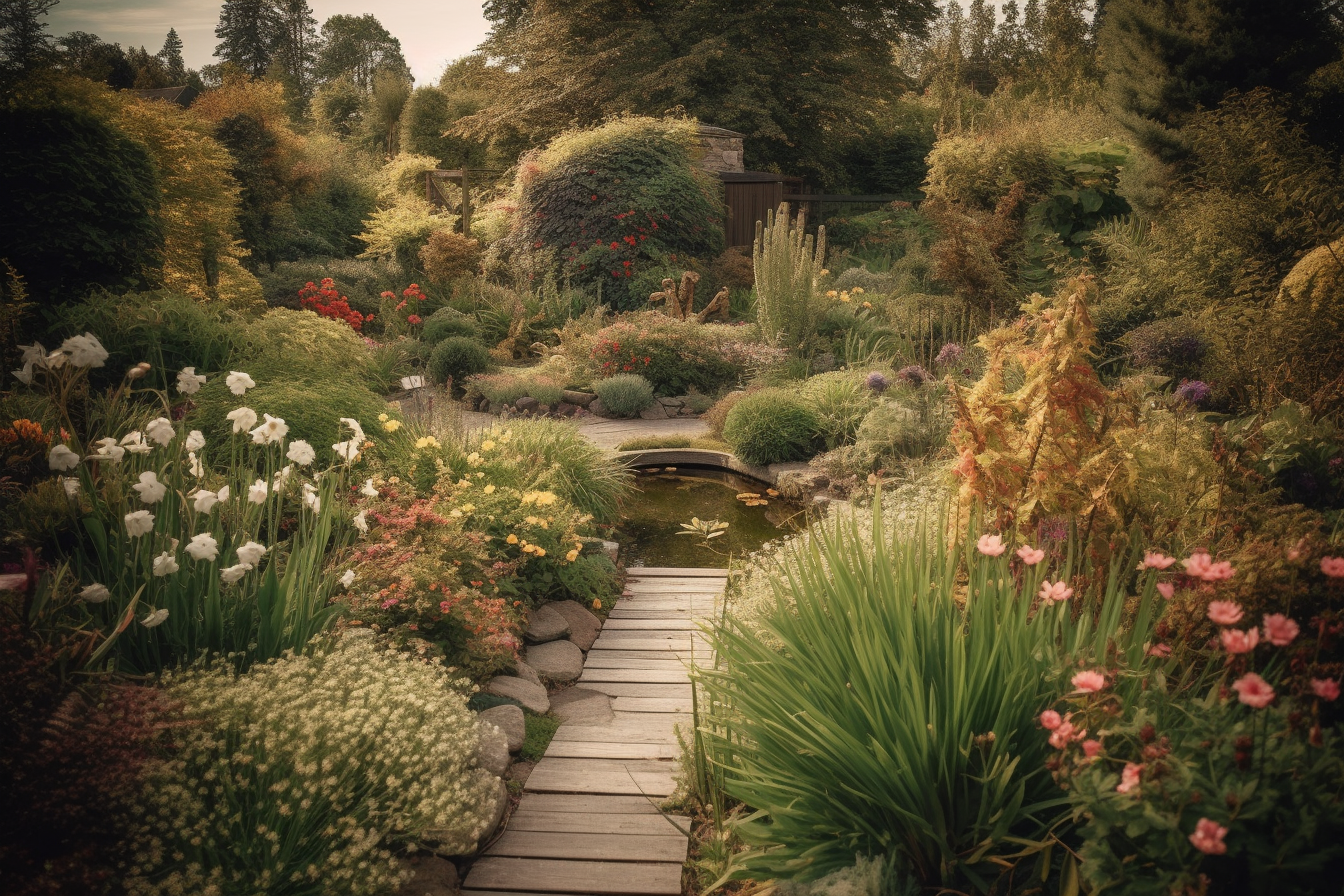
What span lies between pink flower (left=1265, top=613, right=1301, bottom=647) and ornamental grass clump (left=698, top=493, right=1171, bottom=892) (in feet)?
1.25

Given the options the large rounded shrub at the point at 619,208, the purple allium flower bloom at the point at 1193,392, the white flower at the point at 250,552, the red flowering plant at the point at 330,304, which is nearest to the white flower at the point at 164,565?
the white flower at the point at 250,552

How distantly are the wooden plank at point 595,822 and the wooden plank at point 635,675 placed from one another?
1.14 meters

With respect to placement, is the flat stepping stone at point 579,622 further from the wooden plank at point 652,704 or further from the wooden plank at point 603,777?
the wooden plank at point 603,777

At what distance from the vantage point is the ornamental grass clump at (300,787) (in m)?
2.09

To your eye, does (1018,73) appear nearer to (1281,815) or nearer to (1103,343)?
(1103,343)

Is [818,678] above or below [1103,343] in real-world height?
below

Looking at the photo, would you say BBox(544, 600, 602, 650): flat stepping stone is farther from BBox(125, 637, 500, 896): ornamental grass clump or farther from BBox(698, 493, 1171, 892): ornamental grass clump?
BBox(698, 493, 1171, 892): ornamental grass clump

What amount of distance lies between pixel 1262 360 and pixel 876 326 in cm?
453

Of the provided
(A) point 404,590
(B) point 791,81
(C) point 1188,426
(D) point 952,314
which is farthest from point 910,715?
(B) point 791,81

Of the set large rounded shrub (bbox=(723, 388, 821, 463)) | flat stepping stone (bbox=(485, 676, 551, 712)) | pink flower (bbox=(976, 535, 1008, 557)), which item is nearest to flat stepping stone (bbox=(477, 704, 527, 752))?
flat stepping stone (bbox=(485, 676, 551, 712))

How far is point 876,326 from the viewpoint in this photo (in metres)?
9.66

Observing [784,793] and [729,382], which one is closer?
[784,793]

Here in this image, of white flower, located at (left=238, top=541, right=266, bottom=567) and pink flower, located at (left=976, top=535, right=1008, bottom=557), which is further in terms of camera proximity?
white flower, located at (left=238, top=541, right=266, bottom=567)

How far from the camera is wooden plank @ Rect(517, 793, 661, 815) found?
288 centimetres
